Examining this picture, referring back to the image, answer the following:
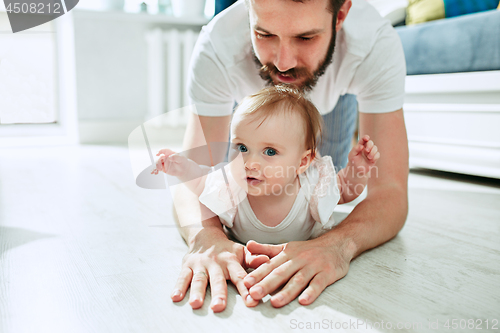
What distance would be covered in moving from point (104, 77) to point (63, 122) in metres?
0.47

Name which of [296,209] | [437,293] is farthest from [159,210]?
[437,293]

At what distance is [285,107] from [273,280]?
0.33 m

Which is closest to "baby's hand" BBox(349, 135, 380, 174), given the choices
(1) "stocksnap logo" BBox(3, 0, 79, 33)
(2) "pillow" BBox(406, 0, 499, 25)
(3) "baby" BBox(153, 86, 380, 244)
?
(3) "baby" BBox(153, 86, 380, 244)

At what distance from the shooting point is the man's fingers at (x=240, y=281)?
0.62m

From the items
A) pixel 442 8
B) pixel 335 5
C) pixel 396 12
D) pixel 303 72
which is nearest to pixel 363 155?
pixel 303 72

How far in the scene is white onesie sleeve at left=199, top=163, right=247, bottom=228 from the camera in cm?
85

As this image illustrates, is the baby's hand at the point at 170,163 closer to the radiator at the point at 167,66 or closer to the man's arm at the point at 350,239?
the man's arm at the point at 350,239

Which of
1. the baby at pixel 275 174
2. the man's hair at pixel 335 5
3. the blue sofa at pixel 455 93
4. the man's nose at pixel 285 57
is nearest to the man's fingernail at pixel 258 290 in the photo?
the baby at pixel 275 174

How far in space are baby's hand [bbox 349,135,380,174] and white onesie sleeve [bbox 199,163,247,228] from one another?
0.24m

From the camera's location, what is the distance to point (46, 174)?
1.68m

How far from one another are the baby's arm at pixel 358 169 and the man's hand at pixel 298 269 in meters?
0.17

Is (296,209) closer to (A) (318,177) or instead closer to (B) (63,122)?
(A) (318,177)

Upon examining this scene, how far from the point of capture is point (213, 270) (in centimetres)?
69

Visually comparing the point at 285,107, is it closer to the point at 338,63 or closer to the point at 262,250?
the point at 262,250
